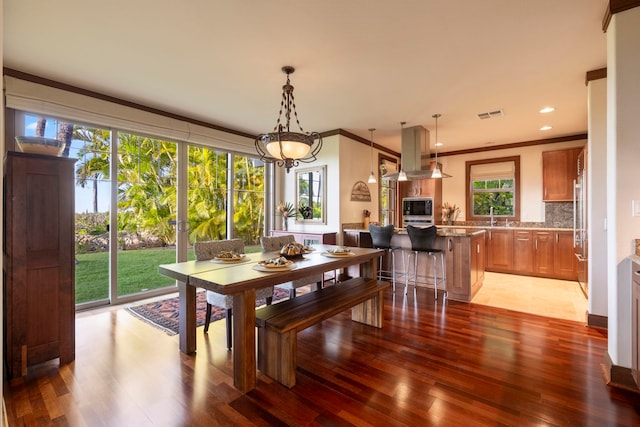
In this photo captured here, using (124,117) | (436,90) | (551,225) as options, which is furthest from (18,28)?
(551,225)

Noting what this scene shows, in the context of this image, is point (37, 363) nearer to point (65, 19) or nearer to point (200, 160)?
point (65, 19)

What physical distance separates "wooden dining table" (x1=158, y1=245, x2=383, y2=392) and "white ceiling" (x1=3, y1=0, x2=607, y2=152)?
1.90 metres

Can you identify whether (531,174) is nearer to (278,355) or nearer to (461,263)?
(461,263)

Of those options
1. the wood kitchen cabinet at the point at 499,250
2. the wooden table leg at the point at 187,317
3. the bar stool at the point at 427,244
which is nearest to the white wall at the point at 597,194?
the bar stool at the point at 427,244

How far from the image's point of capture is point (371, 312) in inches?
126

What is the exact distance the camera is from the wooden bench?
219 cm

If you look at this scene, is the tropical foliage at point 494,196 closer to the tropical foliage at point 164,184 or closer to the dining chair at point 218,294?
the tropical foliage at point 164,184

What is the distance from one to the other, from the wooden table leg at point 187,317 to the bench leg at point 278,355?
696 mm

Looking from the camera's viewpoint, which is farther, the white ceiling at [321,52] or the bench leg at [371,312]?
the bench leg at [371,312]

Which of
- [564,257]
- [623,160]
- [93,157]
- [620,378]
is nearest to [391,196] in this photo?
[564,257]

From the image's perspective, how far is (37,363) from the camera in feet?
7.65

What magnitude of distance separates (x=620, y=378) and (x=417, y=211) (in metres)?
4.58

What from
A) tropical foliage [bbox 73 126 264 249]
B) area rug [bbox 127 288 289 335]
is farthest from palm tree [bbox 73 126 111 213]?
area rug [bbox 127 288 289 335]

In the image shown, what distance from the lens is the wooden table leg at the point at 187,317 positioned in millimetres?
2570
